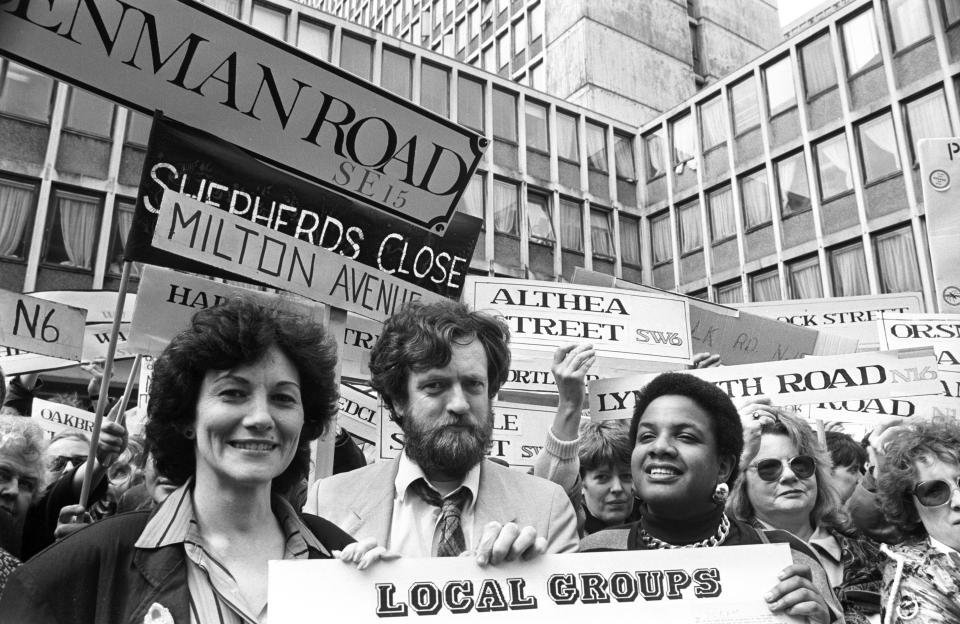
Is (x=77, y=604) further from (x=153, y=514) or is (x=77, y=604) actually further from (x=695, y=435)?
(x=695, y=435)

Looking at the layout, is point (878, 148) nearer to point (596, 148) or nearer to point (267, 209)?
point (596, 148)

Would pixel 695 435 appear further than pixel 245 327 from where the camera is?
Yes

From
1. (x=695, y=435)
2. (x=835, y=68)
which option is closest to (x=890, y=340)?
(x=695, y=435)

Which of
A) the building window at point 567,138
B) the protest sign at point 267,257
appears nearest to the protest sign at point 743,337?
the protest sign at point 267,257

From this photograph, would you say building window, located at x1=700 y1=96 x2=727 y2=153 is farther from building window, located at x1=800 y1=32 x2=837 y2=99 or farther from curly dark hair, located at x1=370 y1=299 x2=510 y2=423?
curly dark hair, located at x1=370 y1=299 x2=510 y2=423

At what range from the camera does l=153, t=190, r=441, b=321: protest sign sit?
395 cm

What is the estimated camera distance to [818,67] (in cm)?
2245

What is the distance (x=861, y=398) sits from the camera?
14.7ft

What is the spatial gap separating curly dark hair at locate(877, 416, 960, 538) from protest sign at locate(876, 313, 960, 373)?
286cm

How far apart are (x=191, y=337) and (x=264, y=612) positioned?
0.69 metres

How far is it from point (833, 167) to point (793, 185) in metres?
1.17

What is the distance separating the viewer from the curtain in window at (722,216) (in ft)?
79.8

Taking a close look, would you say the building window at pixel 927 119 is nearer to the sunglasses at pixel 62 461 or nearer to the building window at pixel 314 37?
→ the building window at pixel 314 37

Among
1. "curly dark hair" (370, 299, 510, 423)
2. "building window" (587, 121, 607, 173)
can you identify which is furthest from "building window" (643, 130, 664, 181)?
"curly dark hair" (370, 299, 510, 423)
